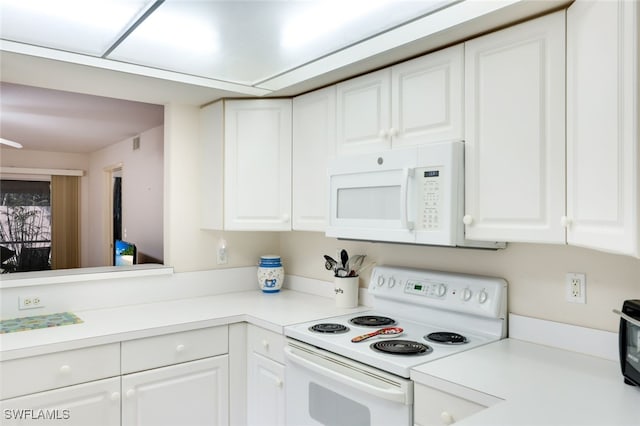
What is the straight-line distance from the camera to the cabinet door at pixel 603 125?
1085 millimetres

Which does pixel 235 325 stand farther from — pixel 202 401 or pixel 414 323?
pixel 414 323

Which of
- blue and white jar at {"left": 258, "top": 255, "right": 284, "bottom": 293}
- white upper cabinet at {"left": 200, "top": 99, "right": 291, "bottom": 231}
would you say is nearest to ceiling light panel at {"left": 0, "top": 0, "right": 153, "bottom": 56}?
white upper cabinet at {"left": 200, "top": 99, "right": 291, "bottom": 231}

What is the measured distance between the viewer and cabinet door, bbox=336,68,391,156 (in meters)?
2.10

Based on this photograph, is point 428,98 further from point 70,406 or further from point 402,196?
point 70,406

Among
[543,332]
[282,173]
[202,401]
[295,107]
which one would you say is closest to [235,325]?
[202,401]

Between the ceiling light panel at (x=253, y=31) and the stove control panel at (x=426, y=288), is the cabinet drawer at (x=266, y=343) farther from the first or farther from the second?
the ceiling light panel at (x=253, y=31)

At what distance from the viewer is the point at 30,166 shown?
20.5ft

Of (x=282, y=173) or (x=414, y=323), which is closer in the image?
(x=414, y=323)

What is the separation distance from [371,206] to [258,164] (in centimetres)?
86

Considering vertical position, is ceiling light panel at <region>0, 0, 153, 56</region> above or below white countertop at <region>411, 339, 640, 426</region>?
above

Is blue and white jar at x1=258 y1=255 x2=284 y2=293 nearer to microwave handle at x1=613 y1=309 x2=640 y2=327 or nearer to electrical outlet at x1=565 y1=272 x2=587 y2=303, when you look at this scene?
electrical outlet at x1=565 y1=272 x2=587 y2=303

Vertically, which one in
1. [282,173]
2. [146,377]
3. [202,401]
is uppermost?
[282,173]

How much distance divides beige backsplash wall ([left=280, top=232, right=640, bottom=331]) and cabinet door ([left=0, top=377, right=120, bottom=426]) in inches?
57.2

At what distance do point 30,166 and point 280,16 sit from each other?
5.96 metres
